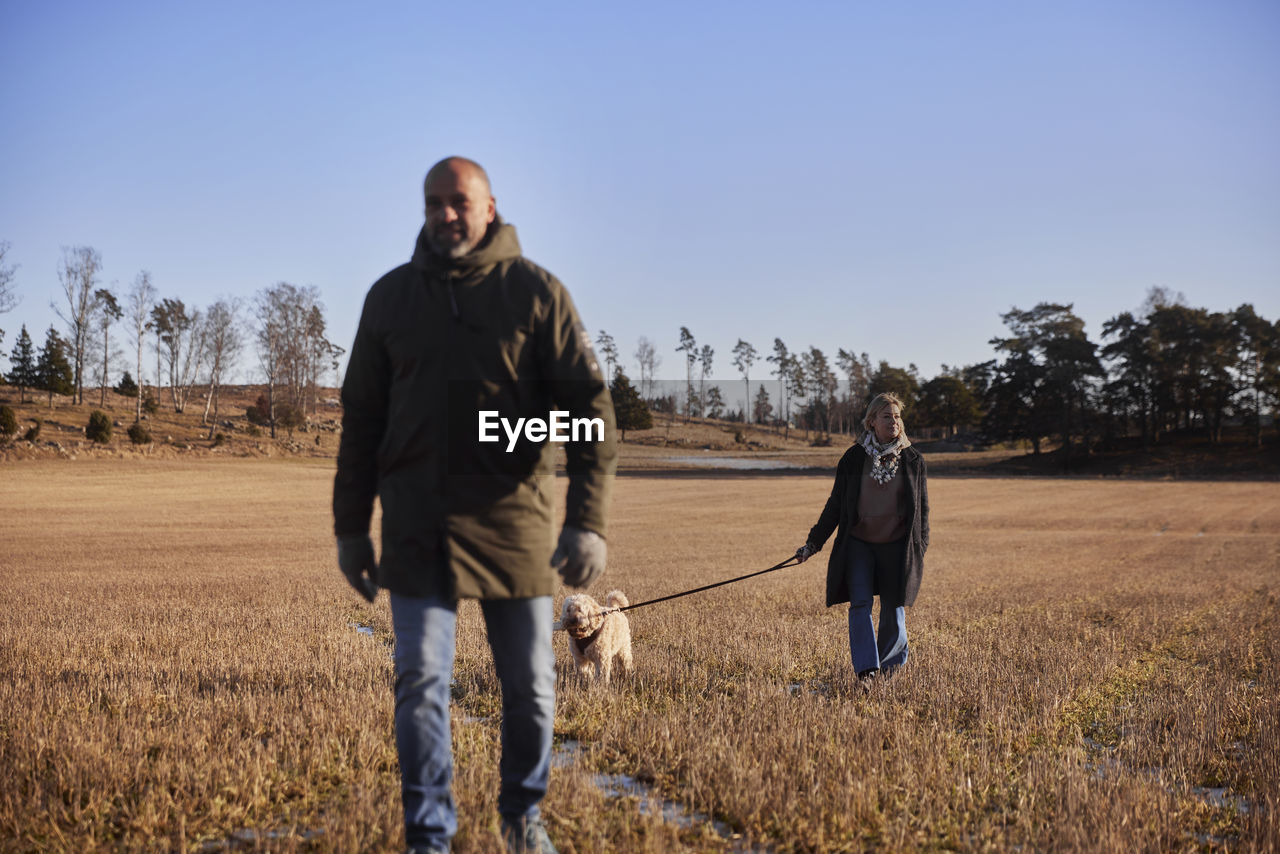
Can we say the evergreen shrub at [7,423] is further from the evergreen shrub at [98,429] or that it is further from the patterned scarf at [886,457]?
the patterned scarf at [886,457]

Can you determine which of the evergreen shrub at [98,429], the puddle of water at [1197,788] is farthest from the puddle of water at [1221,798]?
the evergreen shrub at [98,429]

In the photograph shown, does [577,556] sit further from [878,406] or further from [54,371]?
[54,371]

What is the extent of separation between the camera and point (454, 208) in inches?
109

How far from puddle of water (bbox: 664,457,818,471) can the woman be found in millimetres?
53976

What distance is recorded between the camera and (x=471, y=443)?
270 cm

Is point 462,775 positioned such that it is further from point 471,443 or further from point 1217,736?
point 1217,736

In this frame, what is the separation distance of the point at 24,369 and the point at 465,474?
69842 millimetres

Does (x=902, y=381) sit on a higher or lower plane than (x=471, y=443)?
higher

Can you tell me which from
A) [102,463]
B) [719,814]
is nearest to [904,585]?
[719,814]

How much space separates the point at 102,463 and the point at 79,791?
40044 millimetres

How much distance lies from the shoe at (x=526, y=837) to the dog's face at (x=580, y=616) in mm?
2679

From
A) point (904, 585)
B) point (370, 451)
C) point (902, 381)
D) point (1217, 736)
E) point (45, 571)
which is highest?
point (902, 381)

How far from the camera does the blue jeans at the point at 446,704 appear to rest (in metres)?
2.67

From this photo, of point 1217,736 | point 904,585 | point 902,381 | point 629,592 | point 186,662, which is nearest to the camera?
point 1217,736
